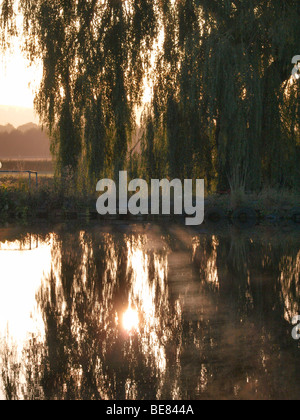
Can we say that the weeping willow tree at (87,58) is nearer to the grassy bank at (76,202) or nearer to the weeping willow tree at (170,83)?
the weeping willow tree at (170,83)

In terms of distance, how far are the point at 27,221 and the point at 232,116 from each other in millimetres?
6767

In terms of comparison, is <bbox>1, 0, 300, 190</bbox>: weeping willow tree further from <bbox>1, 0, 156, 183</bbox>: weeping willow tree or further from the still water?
the still water

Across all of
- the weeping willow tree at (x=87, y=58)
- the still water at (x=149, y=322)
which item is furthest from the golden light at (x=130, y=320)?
the weeping willow tree at (x=87, y=58)

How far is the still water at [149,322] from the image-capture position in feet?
15.0

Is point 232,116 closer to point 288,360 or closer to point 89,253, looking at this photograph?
point 89,253

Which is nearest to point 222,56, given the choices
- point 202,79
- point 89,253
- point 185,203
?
point 202,79

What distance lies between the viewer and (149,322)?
250 inches

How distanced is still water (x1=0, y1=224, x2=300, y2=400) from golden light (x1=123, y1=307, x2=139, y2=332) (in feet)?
0.07

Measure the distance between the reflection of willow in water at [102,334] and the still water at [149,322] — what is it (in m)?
0.01

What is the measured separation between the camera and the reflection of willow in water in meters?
4.55

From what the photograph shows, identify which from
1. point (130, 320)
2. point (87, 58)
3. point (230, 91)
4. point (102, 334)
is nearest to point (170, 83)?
point (230, 91)

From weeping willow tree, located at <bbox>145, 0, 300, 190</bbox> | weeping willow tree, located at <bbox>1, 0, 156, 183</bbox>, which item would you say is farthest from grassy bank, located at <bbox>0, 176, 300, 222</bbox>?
weeping willow tree, located at <bbox>1, 0, 156, 183</bbox>

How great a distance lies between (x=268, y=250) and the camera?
463 inches

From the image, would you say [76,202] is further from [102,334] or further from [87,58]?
[102,334]
